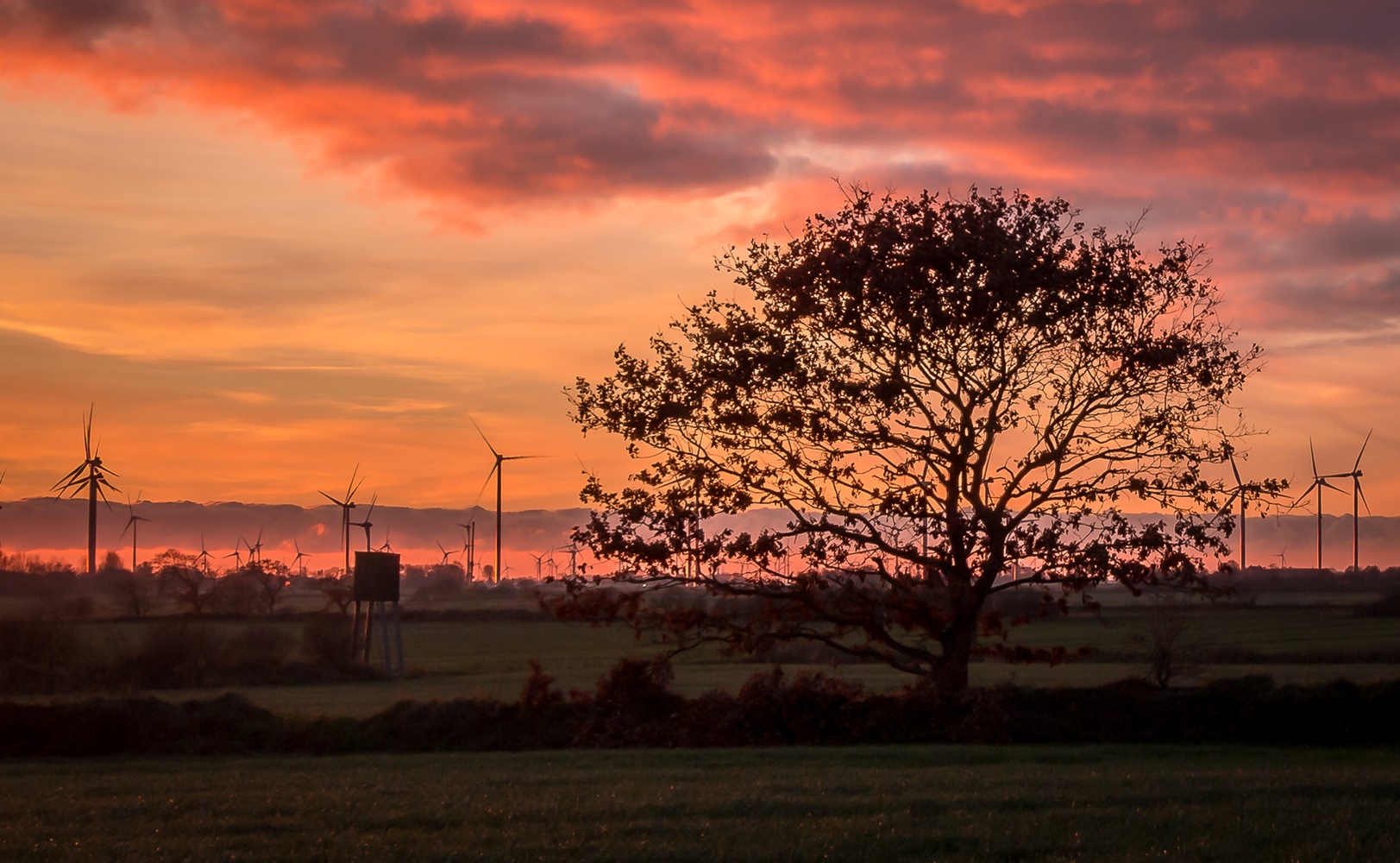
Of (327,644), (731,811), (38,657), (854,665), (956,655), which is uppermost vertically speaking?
(956,655)

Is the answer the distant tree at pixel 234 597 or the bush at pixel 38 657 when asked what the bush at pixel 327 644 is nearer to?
the bush at pixel 38 657

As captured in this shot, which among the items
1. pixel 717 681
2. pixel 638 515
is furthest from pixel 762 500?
pixel 717 681

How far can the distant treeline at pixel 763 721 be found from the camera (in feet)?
91.6

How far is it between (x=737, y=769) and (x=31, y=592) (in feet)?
491

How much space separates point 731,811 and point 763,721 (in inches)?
487

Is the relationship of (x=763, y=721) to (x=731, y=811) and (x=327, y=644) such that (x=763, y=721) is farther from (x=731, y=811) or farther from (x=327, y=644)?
(x=327, y=644)

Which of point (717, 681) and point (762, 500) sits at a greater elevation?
point (762, 500)

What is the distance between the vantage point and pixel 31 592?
152250mm

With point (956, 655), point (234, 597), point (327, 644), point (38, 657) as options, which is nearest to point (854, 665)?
point (327, 644)

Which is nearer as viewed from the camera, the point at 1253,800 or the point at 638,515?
the point at 1253,800

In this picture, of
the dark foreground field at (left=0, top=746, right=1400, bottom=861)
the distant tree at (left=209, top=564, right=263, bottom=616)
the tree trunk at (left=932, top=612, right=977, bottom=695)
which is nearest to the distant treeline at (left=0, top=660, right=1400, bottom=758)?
the tree trunk at (left=932, top=612, right=977, bottom=695)

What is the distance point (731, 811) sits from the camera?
16.3 m

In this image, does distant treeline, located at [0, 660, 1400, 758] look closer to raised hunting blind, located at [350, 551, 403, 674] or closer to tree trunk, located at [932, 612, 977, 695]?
tree trunk, located at [932, 612, 977, 695]

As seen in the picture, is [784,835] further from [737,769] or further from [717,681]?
[717,681]
